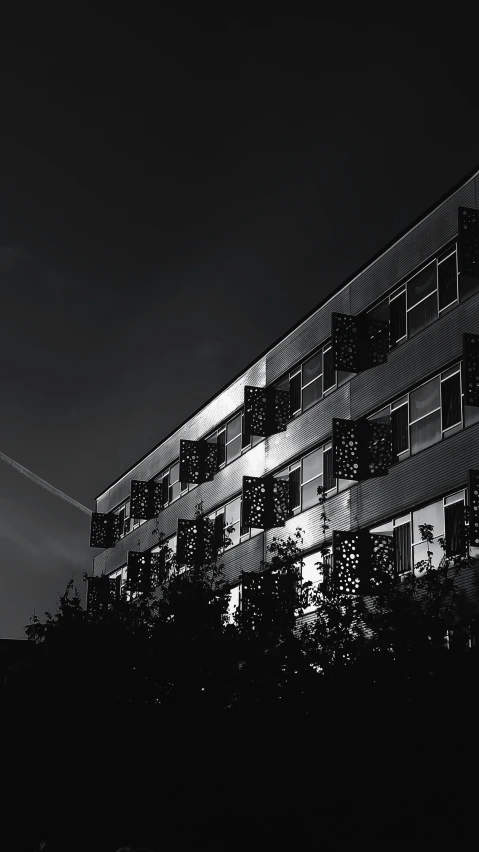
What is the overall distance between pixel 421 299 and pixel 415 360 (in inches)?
70.3

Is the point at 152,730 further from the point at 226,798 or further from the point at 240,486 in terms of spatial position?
the point at 240,486

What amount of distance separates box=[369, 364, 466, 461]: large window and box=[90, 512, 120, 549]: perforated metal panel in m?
25.2

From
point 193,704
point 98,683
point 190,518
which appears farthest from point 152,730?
point 190,518

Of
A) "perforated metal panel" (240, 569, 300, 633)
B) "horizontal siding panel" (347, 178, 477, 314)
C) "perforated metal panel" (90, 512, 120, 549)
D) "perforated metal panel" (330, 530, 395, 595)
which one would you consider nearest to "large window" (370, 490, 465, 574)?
"perforated metal panel" (330, 530, 395, 595)

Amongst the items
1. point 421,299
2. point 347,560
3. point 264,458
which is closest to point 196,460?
point 264,458

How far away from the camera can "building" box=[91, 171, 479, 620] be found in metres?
29.7

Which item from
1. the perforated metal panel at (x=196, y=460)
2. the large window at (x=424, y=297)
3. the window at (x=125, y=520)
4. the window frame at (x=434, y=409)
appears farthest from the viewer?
the window at (x=125, y=520)

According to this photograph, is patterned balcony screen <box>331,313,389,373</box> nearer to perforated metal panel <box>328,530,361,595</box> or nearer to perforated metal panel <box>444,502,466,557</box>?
perforated metal panel <box>328,530,361,595</box>

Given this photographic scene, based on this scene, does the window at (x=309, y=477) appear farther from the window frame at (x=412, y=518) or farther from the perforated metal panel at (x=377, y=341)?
the perforated metal panel at (x=377, y=341)

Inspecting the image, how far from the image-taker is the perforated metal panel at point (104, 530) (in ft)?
183

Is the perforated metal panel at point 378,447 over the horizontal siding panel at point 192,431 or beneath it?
beneath

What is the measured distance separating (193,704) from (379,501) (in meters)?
10.2

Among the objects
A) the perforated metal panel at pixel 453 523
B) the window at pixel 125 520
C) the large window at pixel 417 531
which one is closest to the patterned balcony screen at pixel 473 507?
the perforated metal panel at pixel 453 523

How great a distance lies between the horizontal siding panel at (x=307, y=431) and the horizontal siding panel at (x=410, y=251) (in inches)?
116
